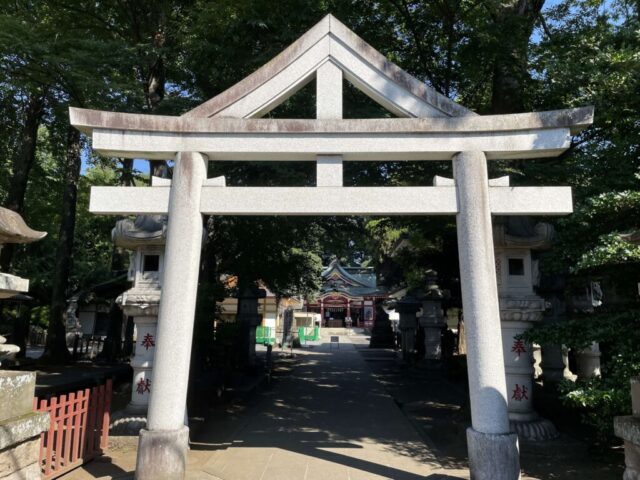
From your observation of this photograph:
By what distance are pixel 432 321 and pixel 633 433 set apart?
13413 mm

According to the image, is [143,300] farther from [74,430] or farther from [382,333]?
[382,333]

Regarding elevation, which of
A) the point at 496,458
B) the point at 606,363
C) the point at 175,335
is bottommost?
the point at 496,458

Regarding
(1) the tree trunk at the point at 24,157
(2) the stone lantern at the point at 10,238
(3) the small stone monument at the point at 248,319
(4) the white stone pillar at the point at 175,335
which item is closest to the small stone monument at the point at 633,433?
(4) the white stone pillar at the point at 175,335

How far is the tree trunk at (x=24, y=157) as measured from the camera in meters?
14.3

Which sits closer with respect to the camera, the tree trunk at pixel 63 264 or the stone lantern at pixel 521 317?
the stone lantern at pixel 521 317

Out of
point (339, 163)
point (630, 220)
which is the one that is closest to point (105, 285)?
point (339, 163)

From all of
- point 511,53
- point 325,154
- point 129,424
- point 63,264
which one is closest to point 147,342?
point 129,424

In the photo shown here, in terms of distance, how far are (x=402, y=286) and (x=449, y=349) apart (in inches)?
259

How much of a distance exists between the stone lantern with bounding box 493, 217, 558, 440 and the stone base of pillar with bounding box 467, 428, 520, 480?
2293 mm

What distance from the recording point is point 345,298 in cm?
4409

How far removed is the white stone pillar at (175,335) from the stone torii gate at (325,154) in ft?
0.04

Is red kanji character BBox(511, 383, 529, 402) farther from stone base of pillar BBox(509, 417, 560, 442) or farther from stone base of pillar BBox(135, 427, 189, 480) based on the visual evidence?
stone base of pillar BBox(135, 427, 189, 480)

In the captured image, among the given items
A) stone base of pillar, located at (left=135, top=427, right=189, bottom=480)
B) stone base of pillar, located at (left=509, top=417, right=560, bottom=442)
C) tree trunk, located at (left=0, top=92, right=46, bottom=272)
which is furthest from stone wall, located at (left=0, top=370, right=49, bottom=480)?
tree trunk, located at (left=0, top=92, right=46, bottom=272)

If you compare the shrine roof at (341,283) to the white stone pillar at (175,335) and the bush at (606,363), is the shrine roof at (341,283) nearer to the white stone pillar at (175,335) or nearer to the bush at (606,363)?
the bush at (606,363)
